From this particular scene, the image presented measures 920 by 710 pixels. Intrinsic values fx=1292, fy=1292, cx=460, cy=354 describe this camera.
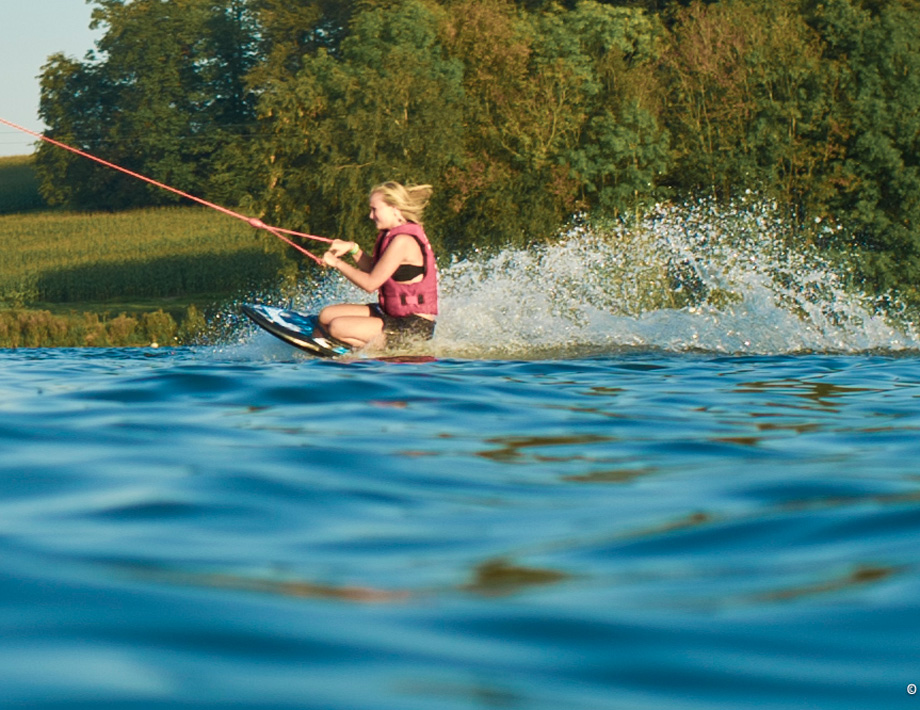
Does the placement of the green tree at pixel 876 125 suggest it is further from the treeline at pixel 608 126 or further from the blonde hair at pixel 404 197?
the blonde hair at pixel 404 197

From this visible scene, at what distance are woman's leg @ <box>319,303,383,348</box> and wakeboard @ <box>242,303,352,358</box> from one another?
5 cm

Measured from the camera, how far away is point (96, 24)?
80.7m

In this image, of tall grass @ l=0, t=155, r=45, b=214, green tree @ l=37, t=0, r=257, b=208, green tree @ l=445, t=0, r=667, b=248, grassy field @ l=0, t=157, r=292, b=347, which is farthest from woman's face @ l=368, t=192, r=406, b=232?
tall grass @ l=0, t=155, r=45, b=214

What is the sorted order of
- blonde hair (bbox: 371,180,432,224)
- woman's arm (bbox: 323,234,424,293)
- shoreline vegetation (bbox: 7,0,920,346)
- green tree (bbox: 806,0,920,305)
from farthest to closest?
green tree (bbox: 806,0,920,305), shoreline vegetation (bbox: 7,0,920,346), blonde hair (bbox: 371,180,432,224), woman's arm (bbox: 323,234,424,293)

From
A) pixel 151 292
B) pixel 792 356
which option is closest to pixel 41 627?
pixel 792 356

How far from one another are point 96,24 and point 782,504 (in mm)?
83332


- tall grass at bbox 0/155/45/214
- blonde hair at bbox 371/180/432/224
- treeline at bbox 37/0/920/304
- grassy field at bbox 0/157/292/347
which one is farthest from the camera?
tall grass at bbox 0/155/45/214

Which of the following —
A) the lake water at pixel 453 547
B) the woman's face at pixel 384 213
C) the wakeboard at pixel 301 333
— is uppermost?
the woman's face at pixel 384 213

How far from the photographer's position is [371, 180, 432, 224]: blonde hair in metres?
9.63

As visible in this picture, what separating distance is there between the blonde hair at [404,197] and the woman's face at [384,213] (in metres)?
0.03

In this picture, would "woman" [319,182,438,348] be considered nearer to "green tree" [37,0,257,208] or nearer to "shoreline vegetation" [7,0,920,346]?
"shoreline vegetation" [7,0,920,346]

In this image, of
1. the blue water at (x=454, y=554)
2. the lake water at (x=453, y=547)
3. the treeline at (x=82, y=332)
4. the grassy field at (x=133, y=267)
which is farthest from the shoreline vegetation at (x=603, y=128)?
the blue water at (x=454, y=554)

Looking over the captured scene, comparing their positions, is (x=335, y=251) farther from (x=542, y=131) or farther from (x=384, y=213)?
(x=542, y=131)

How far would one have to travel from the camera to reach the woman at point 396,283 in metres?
9.52
